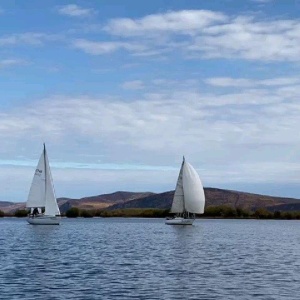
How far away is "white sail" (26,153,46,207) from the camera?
10006 centimetres

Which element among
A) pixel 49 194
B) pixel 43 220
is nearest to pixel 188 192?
pixel 49 194

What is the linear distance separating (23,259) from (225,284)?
1778 centimetres

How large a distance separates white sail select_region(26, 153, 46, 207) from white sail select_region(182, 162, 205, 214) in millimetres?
23323

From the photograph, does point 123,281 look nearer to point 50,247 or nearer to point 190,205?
point 50,247

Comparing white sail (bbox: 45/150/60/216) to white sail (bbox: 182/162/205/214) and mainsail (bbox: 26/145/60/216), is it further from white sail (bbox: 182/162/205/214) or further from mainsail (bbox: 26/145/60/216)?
white sail (bbox: 182/162/205/214)

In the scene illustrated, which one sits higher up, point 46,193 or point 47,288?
point 46,193

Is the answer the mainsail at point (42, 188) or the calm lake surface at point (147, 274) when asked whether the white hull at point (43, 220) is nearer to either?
the mainsail at point (42, 188)

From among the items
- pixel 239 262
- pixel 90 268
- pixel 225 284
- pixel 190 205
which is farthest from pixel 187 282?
pixel 190 205

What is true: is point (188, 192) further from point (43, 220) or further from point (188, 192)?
point (43, 220)

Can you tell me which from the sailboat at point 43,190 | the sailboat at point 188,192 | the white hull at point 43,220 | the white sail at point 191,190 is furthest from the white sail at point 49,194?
the white sail at point 191,190

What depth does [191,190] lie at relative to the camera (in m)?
110

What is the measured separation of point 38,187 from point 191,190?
A: 2492 centimetres

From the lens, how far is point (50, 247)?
2367 inches

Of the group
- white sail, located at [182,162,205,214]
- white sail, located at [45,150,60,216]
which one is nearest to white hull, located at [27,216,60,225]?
white sail, located at [45,150,60,216]
